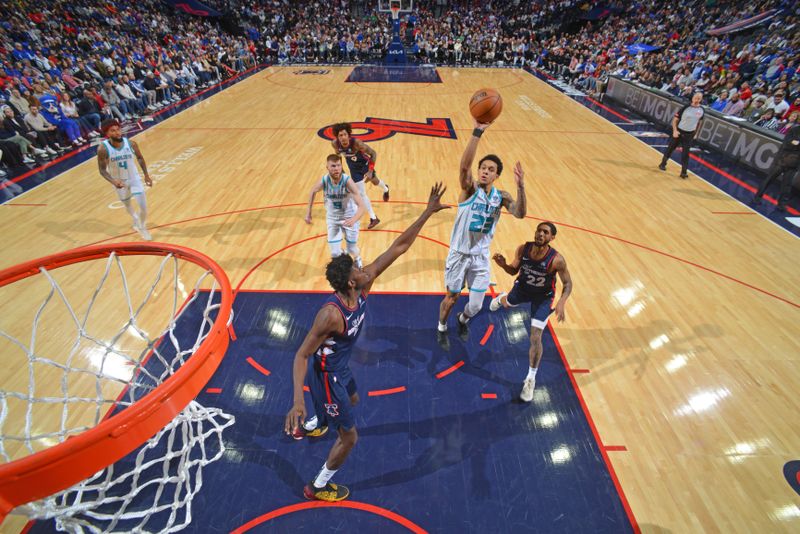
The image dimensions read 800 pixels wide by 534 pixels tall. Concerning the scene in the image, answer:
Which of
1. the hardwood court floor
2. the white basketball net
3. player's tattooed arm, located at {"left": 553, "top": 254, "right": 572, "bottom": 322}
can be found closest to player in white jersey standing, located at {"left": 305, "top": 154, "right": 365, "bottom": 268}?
the hardwood court floor

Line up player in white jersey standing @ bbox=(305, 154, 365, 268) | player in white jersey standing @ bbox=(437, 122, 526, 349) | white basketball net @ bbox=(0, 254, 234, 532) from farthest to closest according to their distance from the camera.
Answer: player in white jersey standing @ bbox=(305, 154, 365, 268) < player in white jersey standing @ bbox=(437, 122, 526, 349) < white basketball net @ bbox=(0, 254, 234, 532)

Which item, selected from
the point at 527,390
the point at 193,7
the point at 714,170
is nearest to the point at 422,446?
the point at 527,390

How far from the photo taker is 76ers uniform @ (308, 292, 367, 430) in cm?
296

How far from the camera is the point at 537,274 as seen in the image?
407 centimetres

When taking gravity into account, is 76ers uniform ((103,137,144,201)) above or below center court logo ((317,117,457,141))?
above

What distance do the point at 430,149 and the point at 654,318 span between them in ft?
23.1

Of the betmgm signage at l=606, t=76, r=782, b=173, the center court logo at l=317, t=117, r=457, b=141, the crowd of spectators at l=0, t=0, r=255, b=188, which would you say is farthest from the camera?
the center court logo at l=317, t=117, r=457, b=141

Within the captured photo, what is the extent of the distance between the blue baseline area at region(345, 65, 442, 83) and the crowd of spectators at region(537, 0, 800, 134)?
639 cm

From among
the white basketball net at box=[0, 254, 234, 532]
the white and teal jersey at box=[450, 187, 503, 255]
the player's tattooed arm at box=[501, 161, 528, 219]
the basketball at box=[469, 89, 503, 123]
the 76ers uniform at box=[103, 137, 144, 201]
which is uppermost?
the basketball at box=[469, 89, 503, 123]

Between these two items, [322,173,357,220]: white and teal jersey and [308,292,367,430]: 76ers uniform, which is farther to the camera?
[322,173,357,220]: white and teal jersey

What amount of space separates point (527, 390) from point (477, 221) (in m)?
1.72

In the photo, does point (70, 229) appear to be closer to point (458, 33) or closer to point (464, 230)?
point (464, 230)

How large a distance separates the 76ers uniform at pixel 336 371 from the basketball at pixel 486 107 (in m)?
2.52

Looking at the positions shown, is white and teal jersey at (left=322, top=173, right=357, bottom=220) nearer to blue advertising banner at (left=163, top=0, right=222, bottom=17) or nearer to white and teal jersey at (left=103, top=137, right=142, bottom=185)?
white and teal jersey at (left=103, top=137, right=142, bottom=185)
